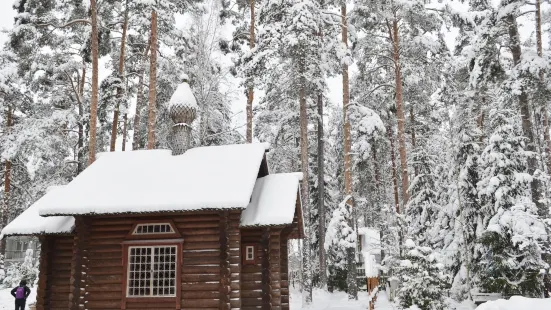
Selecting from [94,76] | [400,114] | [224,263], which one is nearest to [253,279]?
[224,263]

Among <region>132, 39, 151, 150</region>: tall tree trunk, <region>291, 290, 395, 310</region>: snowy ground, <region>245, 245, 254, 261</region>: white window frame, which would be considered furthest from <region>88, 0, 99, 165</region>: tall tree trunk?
<region>291, 290, 395, 310</region>: snowy ground

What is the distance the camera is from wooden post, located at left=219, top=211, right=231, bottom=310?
1326 centimetres

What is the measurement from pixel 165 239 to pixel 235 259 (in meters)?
2.28

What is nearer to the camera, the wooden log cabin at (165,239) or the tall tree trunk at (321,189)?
the wooden log cabin at (165,239)

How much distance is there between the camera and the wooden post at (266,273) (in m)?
14.3

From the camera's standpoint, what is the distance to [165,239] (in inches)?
555

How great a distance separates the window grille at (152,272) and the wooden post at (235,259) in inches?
71.4

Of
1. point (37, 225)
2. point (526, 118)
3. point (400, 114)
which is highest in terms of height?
point (400, 114)

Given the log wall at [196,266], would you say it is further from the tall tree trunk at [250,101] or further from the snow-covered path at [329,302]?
the tall tree trunk at [250,101]

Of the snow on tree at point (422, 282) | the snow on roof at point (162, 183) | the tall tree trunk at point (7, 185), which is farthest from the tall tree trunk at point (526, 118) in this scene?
the tall tree trunk at point (7, 185)

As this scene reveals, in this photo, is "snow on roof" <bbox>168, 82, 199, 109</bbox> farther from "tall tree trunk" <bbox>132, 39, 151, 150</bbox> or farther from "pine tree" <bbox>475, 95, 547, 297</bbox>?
"pine tree" <bbox>475, 95, 547, 297</bbox>

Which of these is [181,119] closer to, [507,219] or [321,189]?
[321,189]

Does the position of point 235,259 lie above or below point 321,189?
below

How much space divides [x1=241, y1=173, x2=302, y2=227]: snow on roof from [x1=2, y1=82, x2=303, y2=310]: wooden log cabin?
4cm
